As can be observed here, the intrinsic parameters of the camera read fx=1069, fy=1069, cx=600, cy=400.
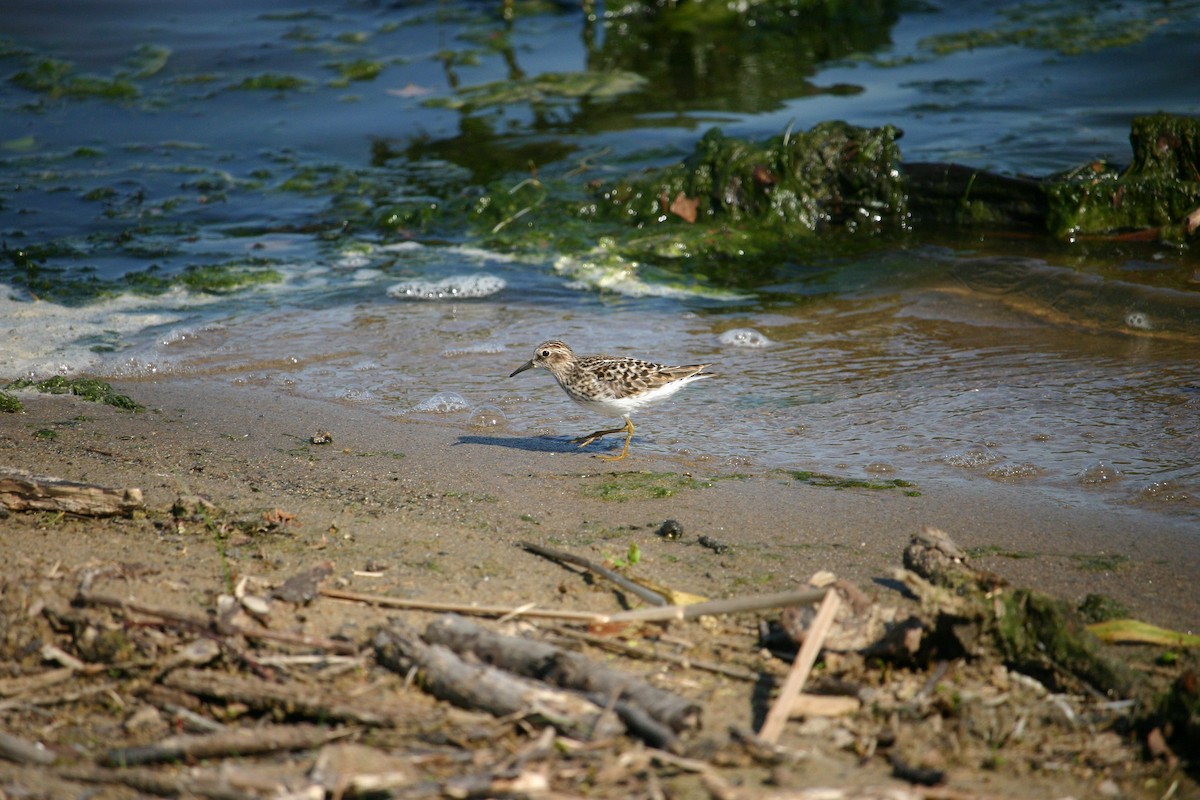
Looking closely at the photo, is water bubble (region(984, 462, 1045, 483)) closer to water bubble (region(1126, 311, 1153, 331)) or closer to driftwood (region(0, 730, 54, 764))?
water bubble (region(1126, 311, 1153, 331))

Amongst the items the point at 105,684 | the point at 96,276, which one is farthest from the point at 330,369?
the point at 105,684

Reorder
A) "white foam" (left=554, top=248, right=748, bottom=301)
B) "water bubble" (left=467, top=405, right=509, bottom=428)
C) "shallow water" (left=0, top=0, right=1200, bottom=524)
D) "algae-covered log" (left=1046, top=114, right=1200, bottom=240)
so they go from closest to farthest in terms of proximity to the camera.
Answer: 1. "shallow water" (left=0, top=0, right=1200, bottom=524)
2. "water bubble" (left=467, top=405, right=509, bottom=428)
3. "white foam" (left=554, top=248, right=748, bottom=301)
4. "algae-covered log" (left=1046, top=114, right=1200, bottom=240)

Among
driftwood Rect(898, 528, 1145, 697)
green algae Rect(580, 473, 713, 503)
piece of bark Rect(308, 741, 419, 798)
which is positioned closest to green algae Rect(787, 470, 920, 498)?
green algae Rect(580, 473, 713, 503)

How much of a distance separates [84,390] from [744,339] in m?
4.77

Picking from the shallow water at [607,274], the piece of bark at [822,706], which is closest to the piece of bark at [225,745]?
the piece of bark at [822,706]

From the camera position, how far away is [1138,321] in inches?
329

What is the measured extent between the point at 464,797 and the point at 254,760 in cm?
66

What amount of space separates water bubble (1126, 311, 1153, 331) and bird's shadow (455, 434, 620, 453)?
170 inches

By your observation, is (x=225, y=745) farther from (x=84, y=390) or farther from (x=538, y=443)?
(x=84, y=390)

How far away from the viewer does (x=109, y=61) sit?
1734 cm

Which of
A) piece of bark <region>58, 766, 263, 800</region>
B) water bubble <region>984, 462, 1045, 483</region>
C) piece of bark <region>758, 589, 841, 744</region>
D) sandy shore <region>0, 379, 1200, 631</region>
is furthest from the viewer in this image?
water bubble <region>984, 462, 1045, 483</region>

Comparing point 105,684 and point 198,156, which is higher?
point 198,156

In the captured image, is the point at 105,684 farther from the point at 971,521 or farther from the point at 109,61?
the point at 109,61

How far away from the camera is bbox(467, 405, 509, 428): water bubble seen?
277 inches
